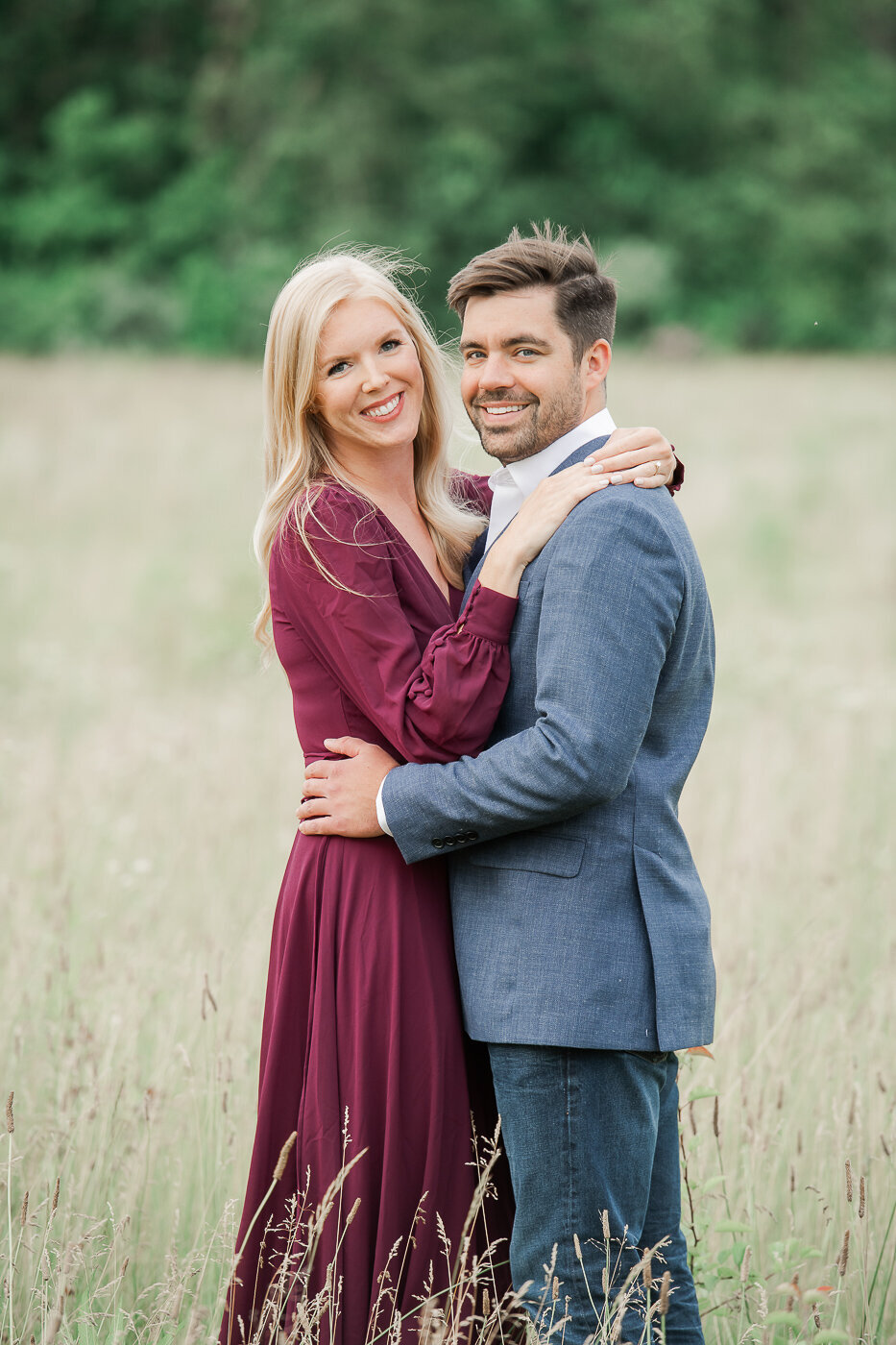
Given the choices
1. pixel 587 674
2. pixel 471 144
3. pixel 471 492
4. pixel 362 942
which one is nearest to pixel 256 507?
pixel 471 492

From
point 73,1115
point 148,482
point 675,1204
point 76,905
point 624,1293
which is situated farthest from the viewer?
point 148,482

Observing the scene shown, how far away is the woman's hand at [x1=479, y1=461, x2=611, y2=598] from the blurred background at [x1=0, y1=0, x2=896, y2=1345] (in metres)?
0.94

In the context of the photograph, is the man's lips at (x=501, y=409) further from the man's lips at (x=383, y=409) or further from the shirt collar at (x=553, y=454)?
the man's lips at (x=383, y=409)

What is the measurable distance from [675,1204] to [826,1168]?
2.87ft

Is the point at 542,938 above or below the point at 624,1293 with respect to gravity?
above

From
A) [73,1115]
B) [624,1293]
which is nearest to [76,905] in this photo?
[73,1115]

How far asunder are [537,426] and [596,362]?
191mm

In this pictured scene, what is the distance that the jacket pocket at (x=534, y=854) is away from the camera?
225 cm

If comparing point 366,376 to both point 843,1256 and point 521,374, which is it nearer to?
point 521,374

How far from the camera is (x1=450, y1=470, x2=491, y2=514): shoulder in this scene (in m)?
3.07

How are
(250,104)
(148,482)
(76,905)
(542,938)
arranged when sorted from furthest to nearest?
(250,104) → (148,482) → (76,905) → (542,938)

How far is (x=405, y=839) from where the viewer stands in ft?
7.61

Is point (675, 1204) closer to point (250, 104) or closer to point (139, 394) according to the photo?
point (139, 394)

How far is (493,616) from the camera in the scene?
2289 millimetres
